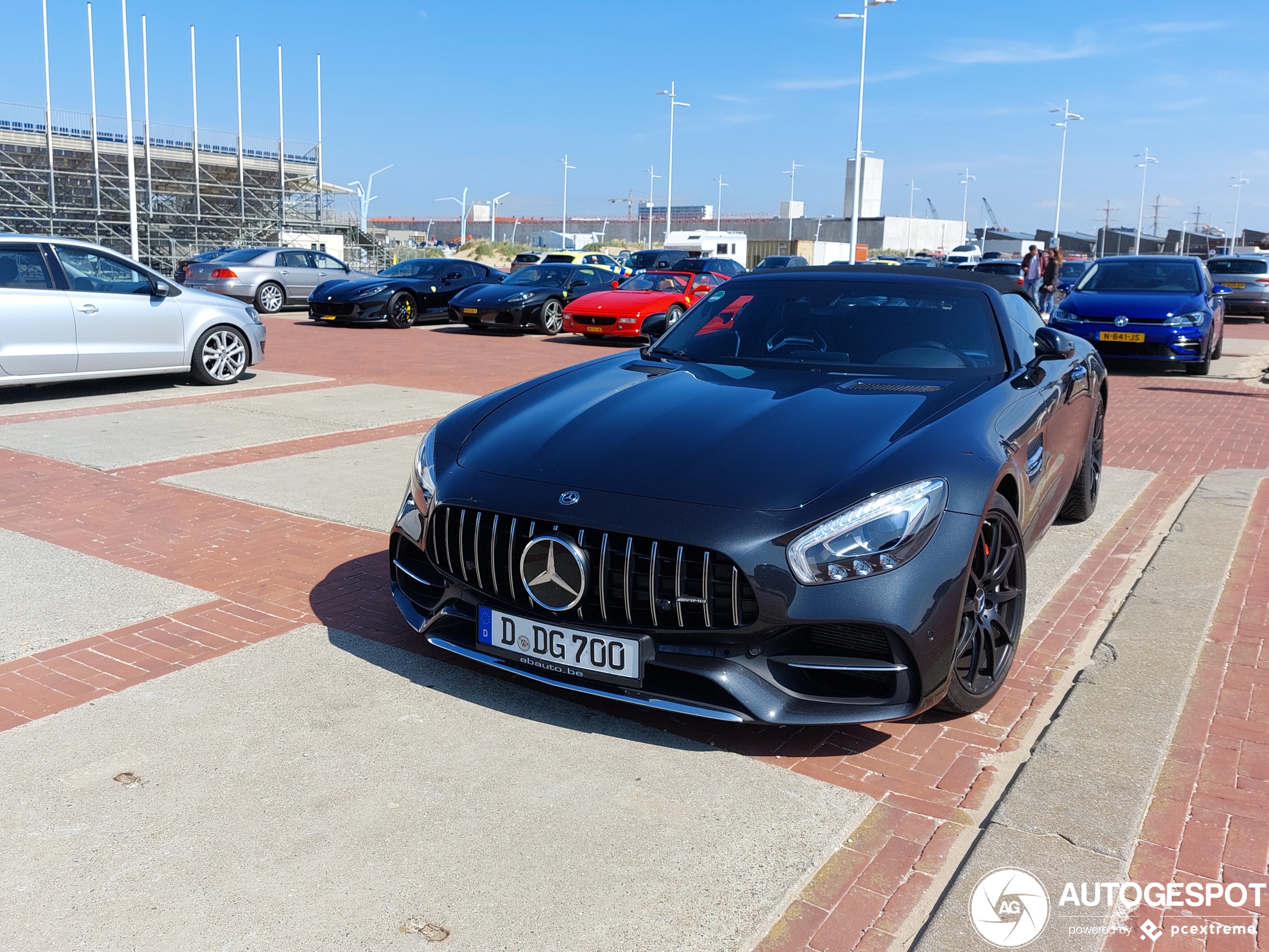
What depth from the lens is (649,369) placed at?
→ 464 centimetres

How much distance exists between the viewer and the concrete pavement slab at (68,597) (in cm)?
419

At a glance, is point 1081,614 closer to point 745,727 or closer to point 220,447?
point 745,727

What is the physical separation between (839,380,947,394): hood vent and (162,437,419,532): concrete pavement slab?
2.74m

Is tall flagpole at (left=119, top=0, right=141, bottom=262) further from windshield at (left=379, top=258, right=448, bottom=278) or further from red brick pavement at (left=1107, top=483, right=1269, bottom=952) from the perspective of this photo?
red brick pavement at (left=1107, top=483, right=1269, bottom=952)

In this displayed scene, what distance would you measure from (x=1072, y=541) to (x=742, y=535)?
11.3ft

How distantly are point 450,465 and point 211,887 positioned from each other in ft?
5.28

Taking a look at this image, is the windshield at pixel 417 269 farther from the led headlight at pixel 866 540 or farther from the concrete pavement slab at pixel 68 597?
the led headlight at pixel 866 540

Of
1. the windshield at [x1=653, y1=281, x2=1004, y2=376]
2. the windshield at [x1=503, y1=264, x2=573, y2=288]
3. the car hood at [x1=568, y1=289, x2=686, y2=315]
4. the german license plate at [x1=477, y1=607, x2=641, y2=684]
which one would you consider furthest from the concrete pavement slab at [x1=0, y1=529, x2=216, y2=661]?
the windshield at [x1=503, y1=264, x2=573, y2=288]

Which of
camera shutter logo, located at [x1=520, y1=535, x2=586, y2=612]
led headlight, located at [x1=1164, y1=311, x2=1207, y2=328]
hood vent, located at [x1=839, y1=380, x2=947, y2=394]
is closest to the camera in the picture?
camera shutter logo, located at [x1=520, y1=535, x2=586, y2=612]

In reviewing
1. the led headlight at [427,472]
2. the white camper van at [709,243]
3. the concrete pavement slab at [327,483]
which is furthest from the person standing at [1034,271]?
the white camper van at [709,243]

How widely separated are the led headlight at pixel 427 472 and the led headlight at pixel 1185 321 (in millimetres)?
12371

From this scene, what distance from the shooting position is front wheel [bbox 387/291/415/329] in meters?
19.7

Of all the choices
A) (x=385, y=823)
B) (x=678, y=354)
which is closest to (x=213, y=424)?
(x=678, y=354)

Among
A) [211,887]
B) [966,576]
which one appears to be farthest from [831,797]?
[211,887]
